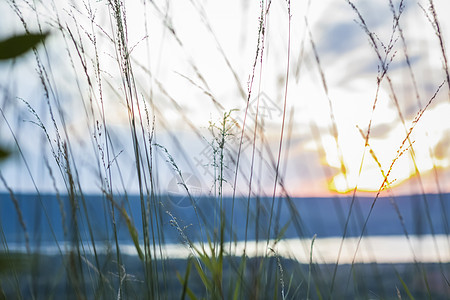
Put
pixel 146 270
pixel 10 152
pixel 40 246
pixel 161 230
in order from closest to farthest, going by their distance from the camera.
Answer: pixel 146 270 → pixel 161 230 → pixel 40 246 → pixel 10 152

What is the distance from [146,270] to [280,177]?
0.50 metres

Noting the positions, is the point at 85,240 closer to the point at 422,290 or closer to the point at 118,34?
the point at 118,34

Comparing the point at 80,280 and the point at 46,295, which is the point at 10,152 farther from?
the point at 80,280

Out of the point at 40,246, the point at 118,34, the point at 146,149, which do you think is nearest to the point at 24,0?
the point at 118,34

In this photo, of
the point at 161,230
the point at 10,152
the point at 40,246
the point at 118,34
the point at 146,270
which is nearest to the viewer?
the point at 146,270

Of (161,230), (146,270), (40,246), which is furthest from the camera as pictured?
(40,246)

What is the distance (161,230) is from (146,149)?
235 mm

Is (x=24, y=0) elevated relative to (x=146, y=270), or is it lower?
elevated

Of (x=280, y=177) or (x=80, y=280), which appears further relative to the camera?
(x=280, y=177)

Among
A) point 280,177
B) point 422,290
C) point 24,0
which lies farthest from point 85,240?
point 422,290

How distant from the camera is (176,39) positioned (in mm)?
1529

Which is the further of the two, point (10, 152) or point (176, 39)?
point (10, 152)

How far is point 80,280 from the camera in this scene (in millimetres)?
1183

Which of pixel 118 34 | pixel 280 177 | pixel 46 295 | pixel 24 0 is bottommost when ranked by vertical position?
pixel 46 295
